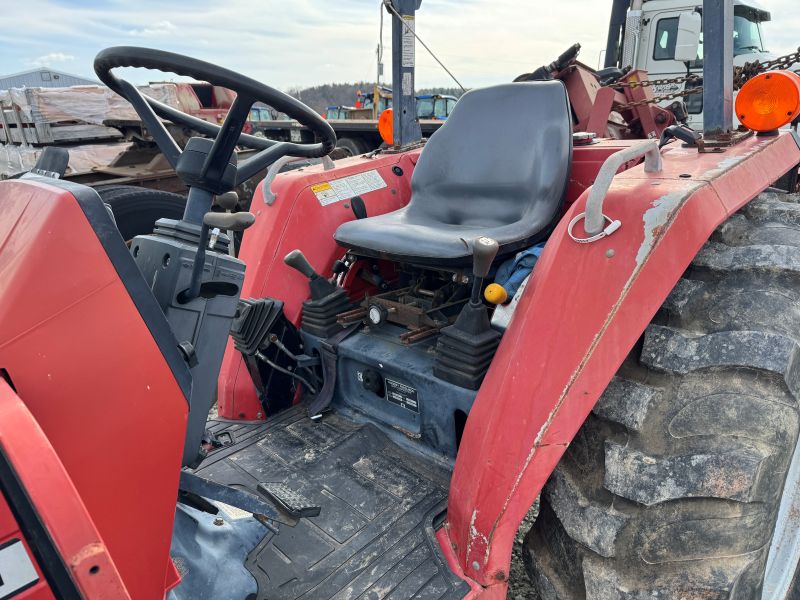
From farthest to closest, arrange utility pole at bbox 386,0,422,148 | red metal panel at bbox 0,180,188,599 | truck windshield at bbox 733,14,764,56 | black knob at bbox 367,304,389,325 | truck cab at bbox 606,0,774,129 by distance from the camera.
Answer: truck windshield at bbox 733,14,764,56
truck cab at bbox 606,0,774,129
utility pole at bbox 386,0,422,148
black knob at bbox 367,304,389,325
red metal panel at bbox 0,180,188,599

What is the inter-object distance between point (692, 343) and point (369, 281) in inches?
54.1

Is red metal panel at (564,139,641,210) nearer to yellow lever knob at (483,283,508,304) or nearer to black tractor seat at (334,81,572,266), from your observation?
black tractor seat at (334,81,572,266)

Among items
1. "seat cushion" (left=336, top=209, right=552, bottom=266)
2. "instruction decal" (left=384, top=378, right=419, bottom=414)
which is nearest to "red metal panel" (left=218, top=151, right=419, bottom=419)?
"seat cushion" (left=336, top=209, right=552, bottom=266)

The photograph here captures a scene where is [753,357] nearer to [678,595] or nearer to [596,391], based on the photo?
[596,391]

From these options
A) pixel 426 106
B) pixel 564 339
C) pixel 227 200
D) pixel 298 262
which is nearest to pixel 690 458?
pixel 564 339

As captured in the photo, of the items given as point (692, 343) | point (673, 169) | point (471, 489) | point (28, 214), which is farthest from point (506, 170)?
point (28, 214)

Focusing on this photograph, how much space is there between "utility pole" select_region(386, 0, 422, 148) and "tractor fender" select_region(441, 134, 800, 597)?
1.59 metres

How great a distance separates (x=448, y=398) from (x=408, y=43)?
1797mm

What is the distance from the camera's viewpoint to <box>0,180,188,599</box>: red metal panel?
2.97ft

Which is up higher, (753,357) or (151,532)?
(753,357)

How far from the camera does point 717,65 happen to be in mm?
1671

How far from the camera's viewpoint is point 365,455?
73.3 inches

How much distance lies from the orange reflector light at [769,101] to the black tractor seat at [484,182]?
1.70 ft

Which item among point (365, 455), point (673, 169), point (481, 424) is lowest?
point (365, 455)
